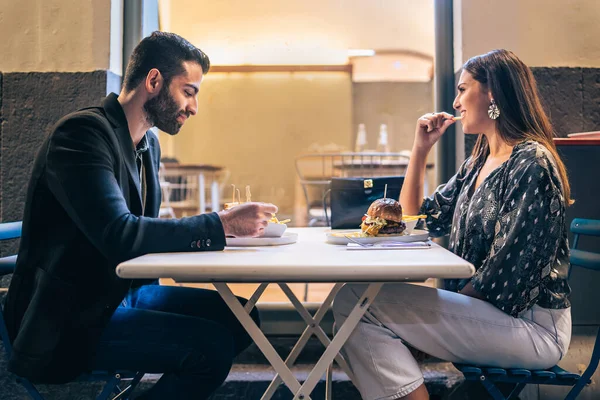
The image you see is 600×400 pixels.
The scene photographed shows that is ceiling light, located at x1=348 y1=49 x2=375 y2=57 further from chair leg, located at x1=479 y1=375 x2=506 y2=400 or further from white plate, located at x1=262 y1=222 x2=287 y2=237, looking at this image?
chair leg, located at x1=479 y1=375 x2=506 y2=400

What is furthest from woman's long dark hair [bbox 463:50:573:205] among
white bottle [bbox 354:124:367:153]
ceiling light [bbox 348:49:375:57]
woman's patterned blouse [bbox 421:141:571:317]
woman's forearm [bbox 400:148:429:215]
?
white bottle [bbox 354:124:367:153]

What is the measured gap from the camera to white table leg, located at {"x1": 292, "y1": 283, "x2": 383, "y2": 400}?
51.0 inches

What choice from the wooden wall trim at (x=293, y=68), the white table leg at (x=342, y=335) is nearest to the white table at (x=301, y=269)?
the white table leg at (x=342, y=335)

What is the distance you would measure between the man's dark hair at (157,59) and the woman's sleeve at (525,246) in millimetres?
1207

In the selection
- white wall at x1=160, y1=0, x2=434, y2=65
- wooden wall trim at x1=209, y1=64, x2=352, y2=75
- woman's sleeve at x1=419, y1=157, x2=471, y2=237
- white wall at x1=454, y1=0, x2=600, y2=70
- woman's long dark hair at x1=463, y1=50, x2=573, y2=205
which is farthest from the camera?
wooden wall trim at x1=209, y1=64, x2=352, y2=75

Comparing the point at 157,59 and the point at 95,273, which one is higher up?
the point at 157,59

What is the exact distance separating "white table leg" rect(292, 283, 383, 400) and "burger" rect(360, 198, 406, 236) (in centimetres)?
36

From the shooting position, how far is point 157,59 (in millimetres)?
1806

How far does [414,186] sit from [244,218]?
944 millimetres

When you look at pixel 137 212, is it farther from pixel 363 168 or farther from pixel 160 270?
pixel 363 168

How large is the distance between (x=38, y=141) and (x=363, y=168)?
2874 mm

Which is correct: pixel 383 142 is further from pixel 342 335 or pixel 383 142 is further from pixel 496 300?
pixel 342 335

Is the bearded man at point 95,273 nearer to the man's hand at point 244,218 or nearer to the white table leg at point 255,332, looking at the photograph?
the man's hand at point 244,218

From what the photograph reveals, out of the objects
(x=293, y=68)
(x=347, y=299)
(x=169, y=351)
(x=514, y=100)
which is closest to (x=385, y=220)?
(x=347, y=299)
